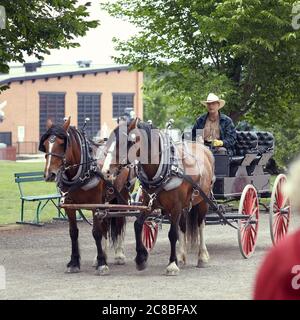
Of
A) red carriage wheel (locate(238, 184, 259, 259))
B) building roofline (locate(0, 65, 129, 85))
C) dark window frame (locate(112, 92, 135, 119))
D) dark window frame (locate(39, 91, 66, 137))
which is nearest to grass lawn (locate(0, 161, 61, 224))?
red carriage wheel (locate(238, 184, 259, 259))

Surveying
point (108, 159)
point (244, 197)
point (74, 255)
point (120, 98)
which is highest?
point (120, 98)

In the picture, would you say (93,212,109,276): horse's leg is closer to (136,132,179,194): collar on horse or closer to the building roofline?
(136,132,179,194): collar on horse

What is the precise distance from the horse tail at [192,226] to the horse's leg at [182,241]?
6 cm

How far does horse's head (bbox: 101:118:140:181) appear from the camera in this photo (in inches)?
400

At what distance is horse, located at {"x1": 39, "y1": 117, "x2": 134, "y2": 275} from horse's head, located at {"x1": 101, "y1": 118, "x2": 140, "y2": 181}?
569mm

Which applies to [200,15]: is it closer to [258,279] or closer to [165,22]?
[165,22]

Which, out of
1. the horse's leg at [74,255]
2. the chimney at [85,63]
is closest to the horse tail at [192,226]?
the horse's leg at [74,255]

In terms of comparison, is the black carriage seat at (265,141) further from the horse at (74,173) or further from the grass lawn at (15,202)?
the grass lawn at (15,202)

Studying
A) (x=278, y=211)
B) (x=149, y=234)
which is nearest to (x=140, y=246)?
(x=149, y=234)

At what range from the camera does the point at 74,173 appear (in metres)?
10.8

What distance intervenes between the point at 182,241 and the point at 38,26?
535 cm

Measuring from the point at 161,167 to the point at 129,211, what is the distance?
923mm

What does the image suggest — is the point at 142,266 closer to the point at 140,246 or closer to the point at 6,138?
the point at 140,246
